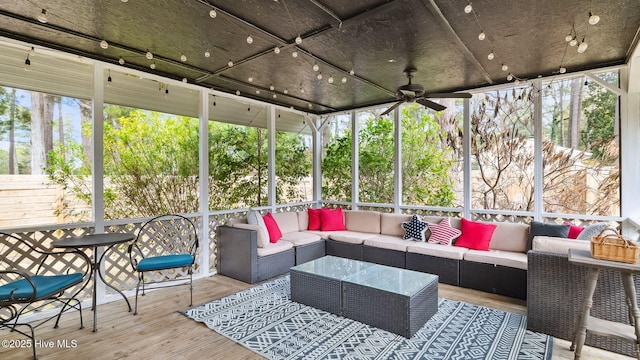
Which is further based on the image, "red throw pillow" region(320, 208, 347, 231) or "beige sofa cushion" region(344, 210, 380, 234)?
"red throw pillow" region(320, 208, 347, 231)

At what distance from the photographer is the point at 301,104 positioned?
6125 millimetres

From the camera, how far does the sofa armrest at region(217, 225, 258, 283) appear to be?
421cm

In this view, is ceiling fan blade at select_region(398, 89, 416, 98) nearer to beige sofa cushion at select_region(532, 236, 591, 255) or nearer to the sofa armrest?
beige sofa cushion at select_region(532, 236, 591, 255)

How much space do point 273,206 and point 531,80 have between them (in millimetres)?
4706

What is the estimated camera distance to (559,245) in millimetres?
2820

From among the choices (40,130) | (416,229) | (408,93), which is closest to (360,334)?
(416,229)

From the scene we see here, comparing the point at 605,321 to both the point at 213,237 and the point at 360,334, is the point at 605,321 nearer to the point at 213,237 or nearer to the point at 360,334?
the point at 360,334

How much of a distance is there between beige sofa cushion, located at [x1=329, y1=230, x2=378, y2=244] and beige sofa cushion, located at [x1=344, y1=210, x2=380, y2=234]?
0.15 metres

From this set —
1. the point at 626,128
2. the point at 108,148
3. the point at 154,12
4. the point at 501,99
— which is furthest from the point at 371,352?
the point at 501,99

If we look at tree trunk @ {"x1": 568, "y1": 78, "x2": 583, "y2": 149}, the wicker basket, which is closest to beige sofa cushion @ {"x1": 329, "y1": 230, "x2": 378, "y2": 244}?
the wicker basket

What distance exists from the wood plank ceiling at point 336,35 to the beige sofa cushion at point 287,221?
233 cm

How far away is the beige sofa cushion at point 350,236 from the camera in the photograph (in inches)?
196

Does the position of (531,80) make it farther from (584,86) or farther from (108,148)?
(108,148)

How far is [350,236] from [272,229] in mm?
1335
